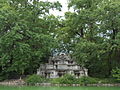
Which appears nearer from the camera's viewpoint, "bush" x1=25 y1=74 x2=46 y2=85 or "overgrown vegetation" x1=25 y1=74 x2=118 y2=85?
"overgrown vegetation" x1=25 y1=74 x2=118 y2=85

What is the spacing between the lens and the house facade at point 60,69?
24984 mm

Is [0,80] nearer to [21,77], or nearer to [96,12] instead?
[21,77]

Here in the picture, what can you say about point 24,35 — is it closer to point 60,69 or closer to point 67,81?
point 60,69

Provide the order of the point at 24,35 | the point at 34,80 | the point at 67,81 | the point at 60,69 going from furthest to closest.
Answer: the point at 60,69 < the point at 24,35 < the point at 34,80 < the point at 67,81

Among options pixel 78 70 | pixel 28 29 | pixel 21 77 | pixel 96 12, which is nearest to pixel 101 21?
pixel 96 12

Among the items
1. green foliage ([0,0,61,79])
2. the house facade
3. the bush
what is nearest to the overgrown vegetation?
the bush

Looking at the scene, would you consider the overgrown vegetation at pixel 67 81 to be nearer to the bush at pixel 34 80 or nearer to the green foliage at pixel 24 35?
the bush at pixel 34 80

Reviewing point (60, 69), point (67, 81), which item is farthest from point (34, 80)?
point (60, 69)

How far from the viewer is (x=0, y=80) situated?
24172 mm

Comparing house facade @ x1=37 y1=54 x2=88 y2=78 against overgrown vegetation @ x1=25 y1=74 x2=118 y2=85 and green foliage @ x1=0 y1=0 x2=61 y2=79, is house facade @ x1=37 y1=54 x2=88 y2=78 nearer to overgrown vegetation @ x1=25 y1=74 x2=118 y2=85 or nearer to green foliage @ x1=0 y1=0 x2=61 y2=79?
green foliage @ x1=0 y1=0 x2=61 y2=79

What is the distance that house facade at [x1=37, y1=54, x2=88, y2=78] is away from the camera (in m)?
25.0

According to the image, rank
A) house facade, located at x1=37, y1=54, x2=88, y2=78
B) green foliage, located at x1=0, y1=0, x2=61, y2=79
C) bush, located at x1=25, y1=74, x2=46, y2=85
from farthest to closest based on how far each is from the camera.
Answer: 1. house facade, located at x1=37, y1=54, x2=88, y2=78
2. green foliage, located at x1=0, y1=0, x2=61, y2=79
3. bush, located at x1=25, y1=74, x2=46, y2=85

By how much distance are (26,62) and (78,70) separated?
5.87 metres

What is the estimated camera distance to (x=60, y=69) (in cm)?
2520
